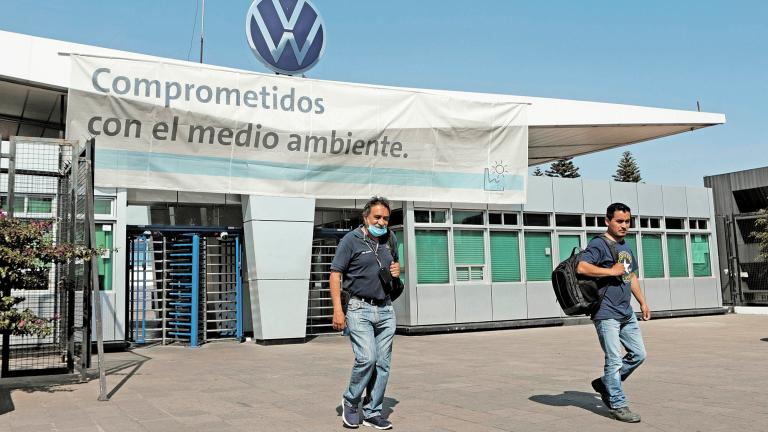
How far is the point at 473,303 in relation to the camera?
1661cm

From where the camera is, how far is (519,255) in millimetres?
17594

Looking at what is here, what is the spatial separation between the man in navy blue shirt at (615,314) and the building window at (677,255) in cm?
1570

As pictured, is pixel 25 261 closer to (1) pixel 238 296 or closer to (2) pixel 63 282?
(2) pixel 63 282

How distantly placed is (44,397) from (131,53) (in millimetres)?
7968

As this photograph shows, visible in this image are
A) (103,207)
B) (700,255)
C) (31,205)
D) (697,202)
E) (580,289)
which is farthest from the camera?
(697,202)

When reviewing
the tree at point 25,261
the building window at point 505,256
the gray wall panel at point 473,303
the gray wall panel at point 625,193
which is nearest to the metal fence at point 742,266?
the gray wall panel at point 625,193

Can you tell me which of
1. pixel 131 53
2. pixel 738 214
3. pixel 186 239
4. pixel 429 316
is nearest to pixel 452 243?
pixel 429 316

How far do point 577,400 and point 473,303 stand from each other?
9.60 metres

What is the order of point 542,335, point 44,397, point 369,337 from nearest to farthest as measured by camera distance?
point 369,337
point 44,397
point 542,335

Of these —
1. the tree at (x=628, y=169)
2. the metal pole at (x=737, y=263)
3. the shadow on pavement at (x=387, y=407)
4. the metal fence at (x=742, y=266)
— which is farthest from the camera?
the tree at (x=628, y=169)

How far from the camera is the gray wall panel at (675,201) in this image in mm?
20625

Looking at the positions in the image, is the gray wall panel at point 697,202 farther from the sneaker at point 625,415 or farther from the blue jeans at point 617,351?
the sneaker at point 625,415

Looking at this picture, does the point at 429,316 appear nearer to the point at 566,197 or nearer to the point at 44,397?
the point at 566,197

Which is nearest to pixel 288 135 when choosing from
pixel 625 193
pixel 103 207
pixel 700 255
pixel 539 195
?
A: pixel 103 207
